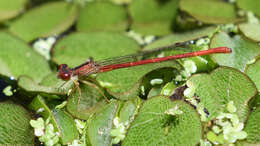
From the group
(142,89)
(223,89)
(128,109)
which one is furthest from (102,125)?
(223,89)

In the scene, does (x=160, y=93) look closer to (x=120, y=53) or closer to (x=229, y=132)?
(x=229, y=132)

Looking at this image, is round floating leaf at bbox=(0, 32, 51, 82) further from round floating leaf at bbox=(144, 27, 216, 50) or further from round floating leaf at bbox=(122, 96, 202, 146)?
round floating leaf at bbox=(122, 96, 202, 146)

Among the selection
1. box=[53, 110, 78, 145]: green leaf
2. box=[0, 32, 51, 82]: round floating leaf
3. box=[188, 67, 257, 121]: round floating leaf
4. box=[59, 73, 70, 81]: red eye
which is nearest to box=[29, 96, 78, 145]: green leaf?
box=[53, 110, 78, 145]: green leaf

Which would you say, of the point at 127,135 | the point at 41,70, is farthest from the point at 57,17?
the point at 127,135

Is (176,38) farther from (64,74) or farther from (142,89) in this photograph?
(64,74)

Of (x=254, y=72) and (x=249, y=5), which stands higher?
(x=249, y=5)

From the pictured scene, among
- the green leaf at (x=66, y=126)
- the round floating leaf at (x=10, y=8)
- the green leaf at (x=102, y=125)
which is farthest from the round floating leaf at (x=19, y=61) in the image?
the green leaf at (x=102, y=125)
